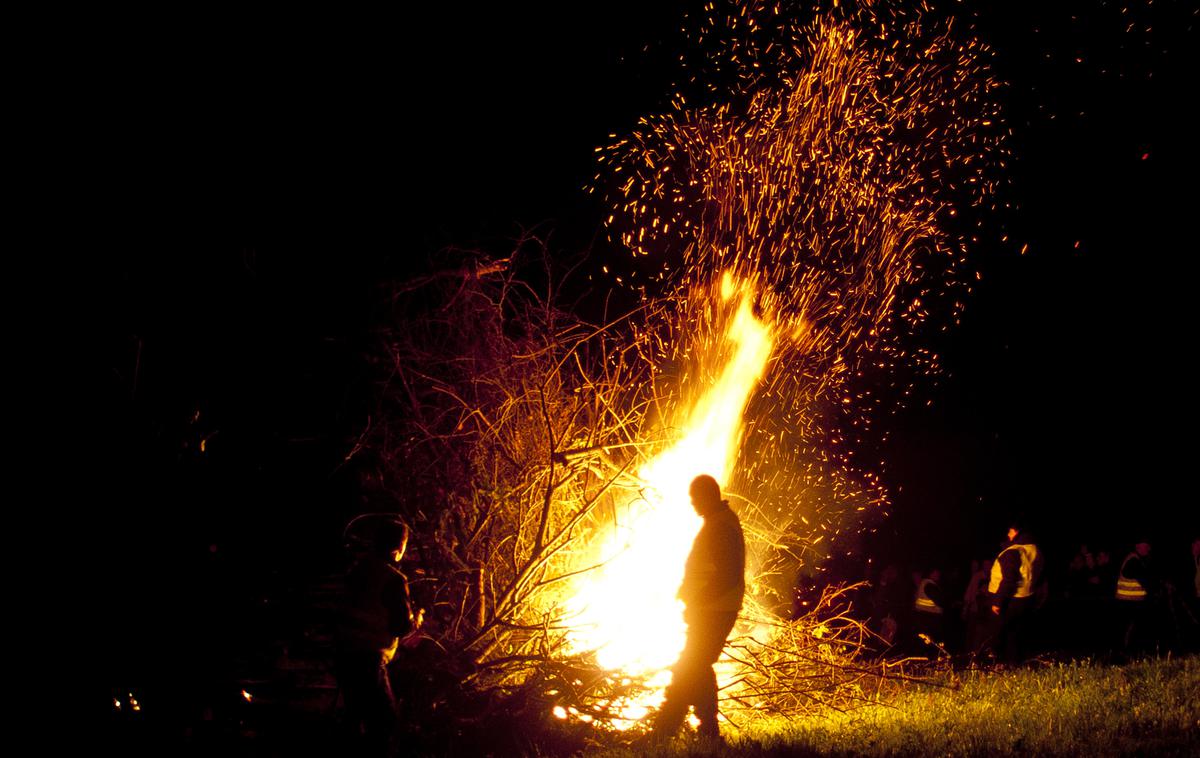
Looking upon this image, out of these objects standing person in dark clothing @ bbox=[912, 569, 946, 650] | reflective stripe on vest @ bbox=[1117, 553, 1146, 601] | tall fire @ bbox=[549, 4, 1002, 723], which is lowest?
standing person in dark clothing @ bbox=[912, 569, 946, 650]

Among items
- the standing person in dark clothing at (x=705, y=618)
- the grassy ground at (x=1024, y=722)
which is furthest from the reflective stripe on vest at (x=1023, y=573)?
the standing person in dark clothing at (x=705, y=618)

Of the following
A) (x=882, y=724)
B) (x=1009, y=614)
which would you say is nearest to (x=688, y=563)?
(x=882, y=724)

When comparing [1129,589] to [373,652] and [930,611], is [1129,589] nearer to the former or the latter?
[930,611]

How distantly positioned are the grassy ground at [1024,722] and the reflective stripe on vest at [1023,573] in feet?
8.38

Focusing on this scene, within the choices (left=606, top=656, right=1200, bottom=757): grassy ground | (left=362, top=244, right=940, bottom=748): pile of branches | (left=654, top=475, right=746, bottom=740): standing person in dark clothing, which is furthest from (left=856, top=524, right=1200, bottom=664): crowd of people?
(left=654, top=475, right=746, bottom=740): standing person in dark clothing

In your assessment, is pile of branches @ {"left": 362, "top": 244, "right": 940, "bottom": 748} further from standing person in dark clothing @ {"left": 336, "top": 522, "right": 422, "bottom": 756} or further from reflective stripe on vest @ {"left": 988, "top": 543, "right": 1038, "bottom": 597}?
reflective stripe on vest @ {"left": 988, "top": 543, "right": 1038, "bottom": 597}

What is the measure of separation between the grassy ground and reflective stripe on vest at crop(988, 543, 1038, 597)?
256 cm

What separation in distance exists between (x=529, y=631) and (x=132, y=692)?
295 cm

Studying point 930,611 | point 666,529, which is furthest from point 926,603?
point 666,529

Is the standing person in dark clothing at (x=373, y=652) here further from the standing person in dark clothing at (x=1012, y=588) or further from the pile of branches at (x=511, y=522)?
the standing person in dark clothing at (x=1012, y=588)

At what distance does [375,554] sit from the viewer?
5922 millimetres

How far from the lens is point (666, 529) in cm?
820

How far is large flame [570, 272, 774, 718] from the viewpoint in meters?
7.47

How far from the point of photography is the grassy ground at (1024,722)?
5.17 metres
